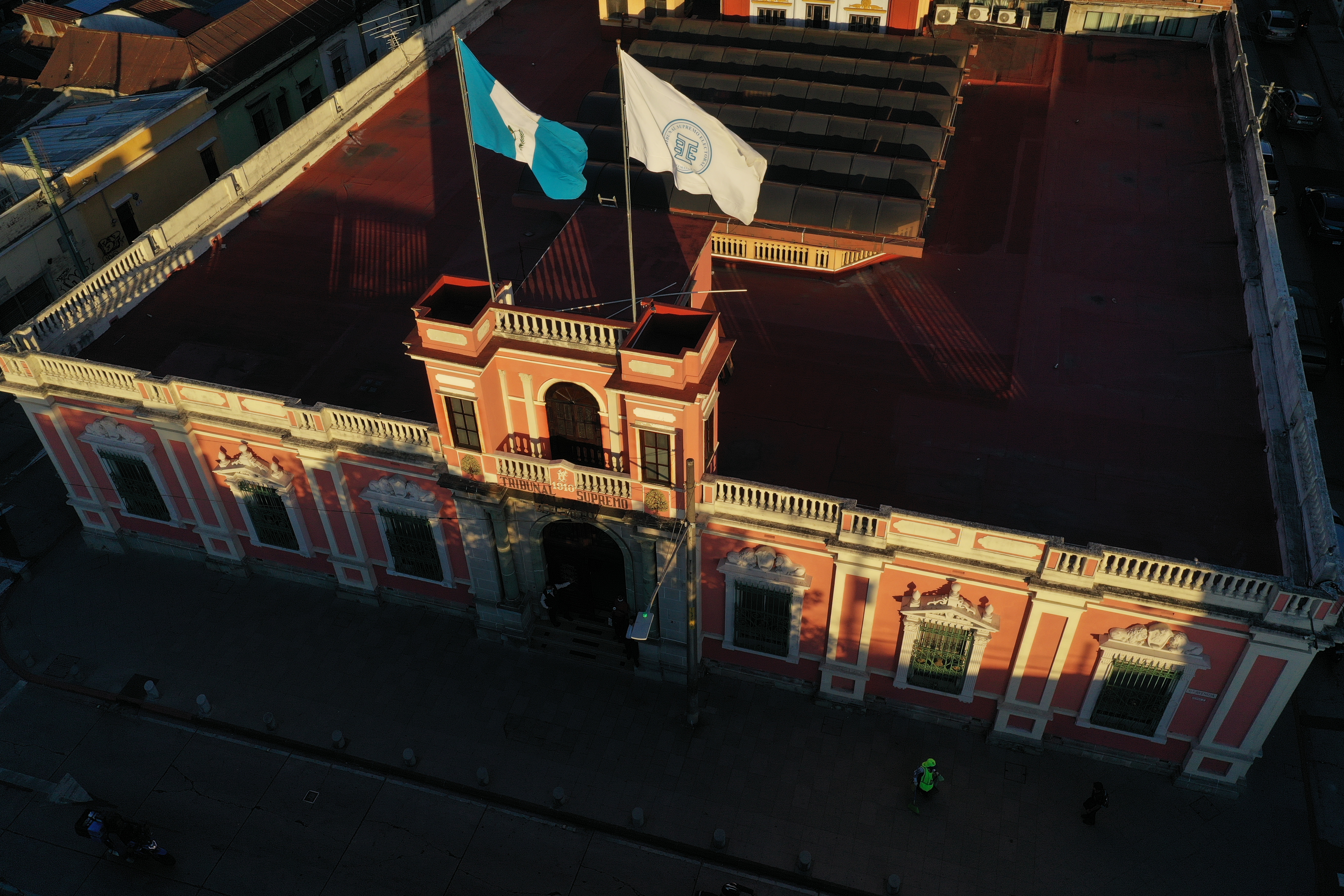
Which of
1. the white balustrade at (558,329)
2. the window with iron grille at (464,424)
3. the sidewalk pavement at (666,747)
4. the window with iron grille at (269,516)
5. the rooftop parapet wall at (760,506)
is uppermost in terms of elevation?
the white balustrade at (558,329)

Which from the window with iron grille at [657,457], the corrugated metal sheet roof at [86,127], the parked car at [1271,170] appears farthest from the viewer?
the parked car at [1271,170]

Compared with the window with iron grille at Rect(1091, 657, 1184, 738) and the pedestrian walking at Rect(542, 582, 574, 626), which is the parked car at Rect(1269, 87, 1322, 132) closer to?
the window with iron grille at Rect(1091, 657, 1184, 738)

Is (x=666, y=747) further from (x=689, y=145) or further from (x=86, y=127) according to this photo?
(x=86, y=127)

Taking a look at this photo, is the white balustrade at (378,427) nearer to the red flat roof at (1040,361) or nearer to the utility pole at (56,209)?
the red flat roof at (1040,361)

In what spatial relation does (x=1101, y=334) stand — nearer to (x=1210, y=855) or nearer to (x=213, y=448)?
(x=1210, y=855)

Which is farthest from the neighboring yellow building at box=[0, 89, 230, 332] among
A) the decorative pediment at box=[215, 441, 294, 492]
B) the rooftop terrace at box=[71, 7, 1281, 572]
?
the decorative pediment at box=[215, 441, 294, 492]

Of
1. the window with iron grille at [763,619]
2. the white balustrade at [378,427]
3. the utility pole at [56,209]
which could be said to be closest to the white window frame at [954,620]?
the window with iron grille at [763,619]
